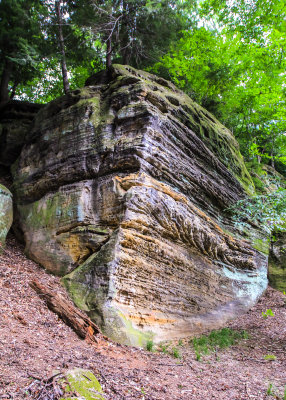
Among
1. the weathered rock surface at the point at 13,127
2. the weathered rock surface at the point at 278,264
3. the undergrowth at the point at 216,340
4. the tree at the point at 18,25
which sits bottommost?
the undergrowth at the point at 216,340

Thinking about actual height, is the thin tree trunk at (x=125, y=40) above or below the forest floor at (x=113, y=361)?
above

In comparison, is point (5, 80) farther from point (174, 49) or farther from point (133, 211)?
point (133, 211)

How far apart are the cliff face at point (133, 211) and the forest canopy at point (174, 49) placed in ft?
8.96

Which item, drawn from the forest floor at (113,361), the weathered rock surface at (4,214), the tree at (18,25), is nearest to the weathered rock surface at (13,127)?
the tree at (18,25)

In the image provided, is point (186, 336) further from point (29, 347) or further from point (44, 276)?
point (29, 347)

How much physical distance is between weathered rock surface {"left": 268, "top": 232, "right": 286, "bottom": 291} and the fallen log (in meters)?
11.4

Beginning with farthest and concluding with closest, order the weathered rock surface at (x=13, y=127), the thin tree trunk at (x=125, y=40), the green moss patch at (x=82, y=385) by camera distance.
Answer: the thin tree trunk at (x=125, y=40), the weathered rock surface at (x=13, y=127), the green moss patch at (x=82, y=385)

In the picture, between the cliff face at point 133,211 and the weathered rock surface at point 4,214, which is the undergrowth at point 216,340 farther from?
the weathered rock surface at point 4,214

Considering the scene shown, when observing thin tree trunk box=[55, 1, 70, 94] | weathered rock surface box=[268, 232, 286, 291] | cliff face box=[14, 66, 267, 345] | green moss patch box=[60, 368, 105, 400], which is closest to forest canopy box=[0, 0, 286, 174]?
thin tree trunk box=[55, 1, 70, 94]

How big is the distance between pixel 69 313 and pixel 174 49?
15047 millimetres

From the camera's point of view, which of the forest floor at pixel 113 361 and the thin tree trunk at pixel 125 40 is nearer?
the forest floor at pixel 113 361

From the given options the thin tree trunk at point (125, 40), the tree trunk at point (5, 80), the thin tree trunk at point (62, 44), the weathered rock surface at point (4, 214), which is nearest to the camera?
the weathered rock surface at point (4, 214)

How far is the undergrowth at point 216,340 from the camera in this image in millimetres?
7221

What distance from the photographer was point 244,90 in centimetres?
1633
